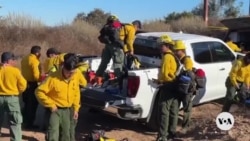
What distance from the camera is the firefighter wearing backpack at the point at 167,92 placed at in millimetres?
8531

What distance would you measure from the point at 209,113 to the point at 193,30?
19.0 metres

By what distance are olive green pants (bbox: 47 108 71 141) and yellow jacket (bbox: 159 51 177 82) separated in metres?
1.77

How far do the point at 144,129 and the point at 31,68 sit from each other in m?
2.32

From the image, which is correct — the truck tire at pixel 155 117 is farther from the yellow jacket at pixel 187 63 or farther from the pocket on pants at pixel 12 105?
the pocket on pants at pixel 12 105

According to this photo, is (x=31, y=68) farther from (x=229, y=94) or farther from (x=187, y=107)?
(x=229, y=94)

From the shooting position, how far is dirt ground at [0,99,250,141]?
8.95m

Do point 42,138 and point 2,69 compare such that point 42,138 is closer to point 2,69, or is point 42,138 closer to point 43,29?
point 2,69

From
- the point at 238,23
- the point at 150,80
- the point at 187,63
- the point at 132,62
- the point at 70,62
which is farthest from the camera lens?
the point at 238,23

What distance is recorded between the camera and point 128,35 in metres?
11.0

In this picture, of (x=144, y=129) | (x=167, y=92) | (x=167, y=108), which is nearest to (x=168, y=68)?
(x=167, y=92)

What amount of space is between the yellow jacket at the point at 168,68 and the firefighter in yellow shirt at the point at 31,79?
2.37 meters

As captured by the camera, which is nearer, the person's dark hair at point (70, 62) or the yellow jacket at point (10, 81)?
the person's dark hair at point (70, 62)

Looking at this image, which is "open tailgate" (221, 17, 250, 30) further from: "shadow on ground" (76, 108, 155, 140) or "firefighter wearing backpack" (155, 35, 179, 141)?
"firefighter wearing backpack" (155, 35, 179, 141)

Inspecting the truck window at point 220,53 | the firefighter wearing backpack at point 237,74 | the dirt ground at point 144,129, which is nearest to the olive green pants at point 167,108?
the dirt ground at point 144,129
